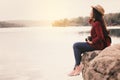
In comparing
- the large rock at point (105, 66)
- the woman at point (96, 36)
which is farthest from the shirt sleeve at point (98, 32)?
the large rock at point (105, 66)

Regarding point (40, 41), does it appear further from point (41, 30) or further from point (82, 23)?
point (82, 23)

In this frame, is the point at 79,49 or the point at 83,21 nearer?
the point at 79,49

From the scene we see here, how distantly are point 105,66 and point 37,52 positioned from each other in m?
1.09

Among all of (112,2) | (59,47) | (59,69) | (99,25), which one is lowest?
(59,69)

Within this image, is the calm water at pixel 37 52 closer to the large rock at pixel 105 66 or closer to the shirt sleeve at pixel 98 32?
the shirt sleeve at pixel 98 32

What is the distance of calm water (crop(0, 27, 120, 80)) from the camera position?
368 centimetres

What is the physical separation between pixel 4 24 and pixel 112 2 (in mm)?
1398

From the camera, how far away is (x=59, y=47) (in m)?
3.76

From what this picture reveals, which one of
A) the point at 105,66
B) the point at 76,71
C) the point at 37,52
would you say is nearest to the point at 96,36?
the point at 76,71

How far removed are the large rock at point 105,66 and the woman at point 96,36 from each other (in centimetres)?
28

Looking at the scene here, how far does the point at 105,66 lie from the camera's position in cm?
297

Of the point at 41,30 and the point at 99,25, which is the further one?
the point at 41,30

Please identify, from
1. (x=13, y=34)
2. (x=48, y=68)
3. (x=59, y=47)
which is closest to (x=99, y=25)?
(x=59, y=47)

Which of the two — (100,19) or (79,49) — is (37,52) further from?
(100,19)
